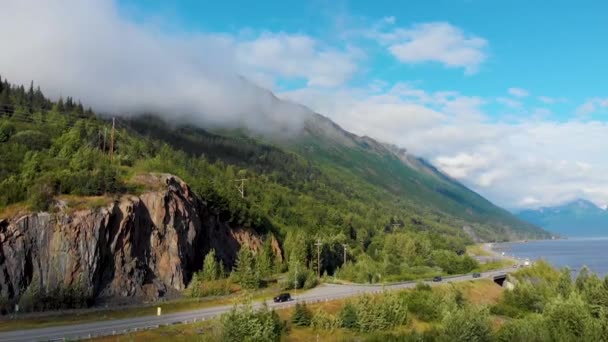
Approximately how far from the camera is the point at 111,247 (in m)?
83.4

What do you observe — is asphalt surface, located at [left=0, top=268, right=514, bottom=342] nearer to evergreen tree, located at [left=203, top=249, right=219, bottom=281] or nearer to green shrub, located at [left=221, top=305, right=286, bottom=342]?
green shrub, located at [left=221, top=305, right=286, bottom=342]

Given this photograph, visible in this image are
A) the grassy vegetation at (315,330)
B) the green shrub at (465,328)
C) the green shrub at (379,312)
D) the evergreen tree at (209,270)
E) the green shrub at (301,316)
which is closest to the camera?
the grassy vegetation at (315,330)

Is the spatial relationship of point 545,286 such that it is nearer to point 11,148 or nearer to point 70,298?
point 70,298

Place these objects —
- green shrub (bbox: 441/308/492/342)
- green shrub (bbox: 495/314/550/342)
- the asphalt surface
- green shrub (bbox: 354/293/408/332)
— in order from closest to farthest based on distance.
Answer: the asphalt surface → green shrub (bbox: 441/308/492/342) → green shrub (bbox: 495/314/550/342) → green shrub (bbox: 354/293/408/332)

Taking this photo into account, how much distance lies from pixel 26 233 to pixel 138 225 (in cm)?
1782

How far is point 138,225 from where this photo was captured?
294 feet

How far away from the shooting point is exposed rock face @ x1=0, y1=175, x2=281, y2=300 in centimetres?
7594

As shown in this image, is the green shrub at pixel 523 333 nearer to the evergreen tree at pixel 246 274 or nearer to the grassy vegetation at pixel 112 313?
the grassy vegetation at pixel 112 313

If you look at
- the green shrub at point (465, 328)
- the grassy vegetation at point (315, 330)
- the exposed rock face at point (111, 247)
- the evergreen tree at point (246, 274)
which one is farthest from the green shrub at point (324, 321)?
the exposed rock face at point (111, 247)

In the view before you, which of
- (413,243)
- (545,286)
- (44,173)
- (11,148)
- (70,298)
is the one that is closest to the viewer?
(70,298)

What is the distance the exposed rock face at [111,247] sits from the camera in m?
75.9

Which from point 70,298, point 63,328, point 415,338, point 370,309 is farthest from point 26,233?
point 415,338

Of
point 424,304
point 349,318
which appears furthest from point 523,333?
point 349,318

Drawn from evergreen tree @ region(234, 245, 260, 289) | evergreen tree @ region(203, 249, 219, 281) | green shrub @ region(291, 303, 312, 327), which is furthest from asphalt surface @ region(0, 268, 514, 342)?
evergreen tree @ region(203, 249, 219, 281)
